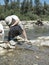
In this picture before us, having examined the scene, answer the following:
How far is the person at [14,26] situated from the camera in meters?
12.1

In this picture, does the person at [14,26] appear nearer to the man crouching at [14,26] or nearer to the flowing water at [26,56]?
the man crouching at [14,26]

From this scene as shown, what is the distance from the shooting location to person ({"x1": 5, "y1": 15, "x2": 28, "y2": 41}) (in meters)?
12.1

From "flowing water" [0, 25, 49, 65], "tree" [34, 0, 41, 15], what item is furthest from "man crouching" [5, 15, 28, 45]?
"tree" [34, 0, 41, 15]

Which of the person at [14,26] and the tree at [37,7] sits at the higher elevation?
the person at [14,26]

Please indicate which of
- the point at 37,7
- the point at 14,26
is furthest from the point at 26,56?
the point at 37,7

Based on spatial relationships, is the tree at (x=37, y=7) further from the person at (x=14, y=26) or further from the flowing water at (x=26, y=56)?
the flowing water at (x=26, y=56)

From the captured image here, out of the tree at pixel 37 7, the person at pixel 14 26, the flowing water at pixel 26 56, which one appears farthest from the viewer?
the tree at pixel 37 7

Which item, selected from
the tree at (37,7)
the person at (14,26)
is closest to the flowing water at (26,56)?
the person at (14,26)

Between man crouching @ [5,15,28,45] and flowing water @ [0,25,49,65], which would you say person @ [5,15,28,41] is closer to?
man crouching @ [5,15,28,45]

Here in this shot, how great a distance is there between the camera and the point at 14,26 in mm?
12516

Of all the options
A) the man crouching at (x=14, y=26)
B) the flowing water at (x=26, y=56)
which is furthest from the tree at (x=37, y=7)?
the flowing water at (x=26, y=56)

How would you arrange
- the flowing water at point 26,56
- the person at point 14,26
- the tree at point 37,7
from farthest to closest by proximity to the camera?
the tree at point 37,7
the person at point 14,26
the flowing water at point 26,56

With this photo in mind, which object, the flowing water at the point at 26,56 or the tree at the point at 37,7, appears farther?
the tree at the point at 37,7

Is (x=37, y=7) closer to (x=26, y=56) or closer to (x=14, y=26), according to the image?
(x=14, y=26)
